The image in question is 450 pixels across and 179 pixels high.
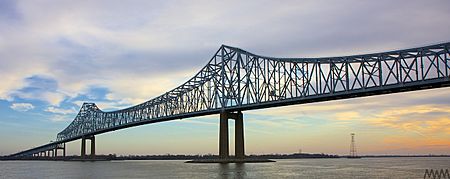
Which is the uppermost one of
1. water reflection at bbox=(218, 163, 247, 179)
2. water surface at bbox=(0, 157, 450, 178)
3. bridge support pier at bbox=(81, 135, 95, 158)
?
bridge support pier at bbox=(81, 135, 95, 158)

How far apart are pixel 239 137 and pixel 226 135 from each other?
312 centimetres

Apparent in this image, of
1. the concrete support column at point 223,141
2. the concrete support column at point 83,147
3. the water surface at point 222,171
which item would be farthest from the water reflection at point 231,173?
the concrete support column at point 83,147

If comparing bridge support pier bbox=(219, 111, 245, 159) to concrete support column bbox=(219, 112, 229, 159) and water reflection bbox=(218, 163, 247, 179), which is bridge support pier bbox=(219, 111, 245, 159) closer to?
concrete support column bbox=(219, 112, 229, 159)

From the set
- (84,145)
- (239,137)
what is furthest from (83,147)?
(239,137)

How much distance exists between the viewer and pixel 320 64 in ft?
208

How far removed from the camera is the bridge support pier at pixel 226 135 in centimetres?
7150

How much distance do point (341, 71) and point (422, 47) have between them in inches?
459

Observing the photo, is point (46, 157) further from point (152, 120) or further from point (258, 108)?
point (258, 108)

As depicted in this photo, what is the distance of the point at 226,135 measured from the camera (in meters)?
71.4

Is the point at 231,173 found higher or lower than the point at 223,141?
lower

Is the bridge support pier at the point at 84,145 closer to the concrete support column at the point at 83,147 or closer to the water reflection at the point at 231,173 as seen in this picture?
the concrete support column at the point at 83,147

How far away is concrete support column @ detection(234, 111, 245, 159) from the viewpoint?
243ft

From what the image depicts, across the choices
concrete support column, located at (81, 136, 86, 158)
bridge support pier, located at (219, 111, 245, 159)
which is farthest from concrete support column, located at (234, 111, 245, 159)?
concrete support column, located at (81, 136, 86, 158)

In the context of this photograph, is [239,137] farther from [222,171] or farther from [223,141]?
[222,171]
